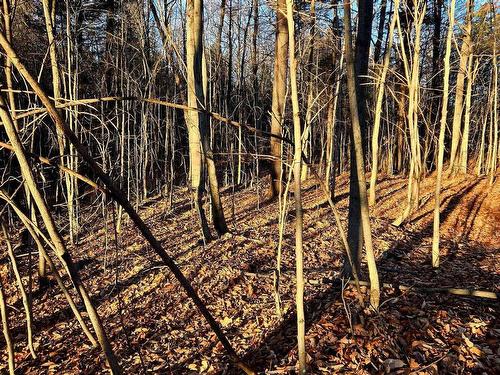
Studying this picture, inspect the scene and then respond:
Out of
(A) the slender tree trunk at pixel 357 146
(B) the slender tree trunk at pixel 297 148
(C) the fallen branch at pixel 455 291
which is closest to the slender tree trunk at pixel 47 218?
(B) the slender tree trunk at pixel 297 148

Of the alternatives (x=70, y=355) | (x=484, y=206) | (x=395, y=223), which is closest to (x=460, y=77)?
(x=484, y=206)

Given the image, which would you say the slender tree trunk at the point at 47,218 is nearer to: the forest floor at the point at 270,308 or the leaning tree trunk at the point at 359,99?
the forest floor at the point at 270,308

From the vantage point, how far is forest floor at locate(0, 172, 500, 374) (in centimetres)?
340

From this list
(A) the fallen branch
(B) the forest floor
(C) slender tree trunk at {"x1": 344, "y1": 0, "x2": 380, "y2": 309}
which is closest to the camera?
(C) slender tree trunk at {"x1": 344, "y1": 0, "x2": 380, "y2": 309}

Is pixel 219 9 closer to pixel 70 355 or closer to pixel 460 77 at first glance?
pixel 460 77

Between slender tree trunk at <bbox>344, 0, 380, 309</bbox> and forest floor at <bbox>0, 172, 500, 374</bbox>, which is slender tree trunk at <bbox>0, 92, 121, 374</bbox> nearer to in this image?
forest floor at <bbox>0, 172, 500, 374</bbox>

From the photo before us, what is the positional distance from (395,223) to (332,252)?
3.04 metres

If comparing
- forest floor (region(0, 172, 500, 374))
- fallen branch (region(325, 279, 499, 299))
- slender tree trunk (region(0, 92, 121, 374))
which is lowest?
forest floor (region(0, 172, 500, 374))

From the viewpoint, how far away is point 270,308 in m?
4.72

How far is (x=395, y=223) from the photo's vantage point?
914 cm

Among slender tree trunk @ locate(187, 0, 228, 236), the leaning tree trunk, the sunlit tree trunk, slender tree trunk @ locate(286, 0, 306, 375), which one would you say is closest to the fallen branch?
the leaning tree trunk

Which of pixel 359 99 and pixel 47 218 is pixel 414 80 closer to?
pixel 359 99

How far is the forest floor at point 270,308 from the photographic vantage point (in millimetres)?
3396

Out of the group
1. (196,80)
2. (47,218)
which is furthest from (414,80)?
(47,218)
